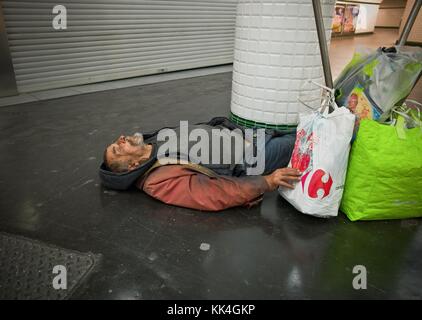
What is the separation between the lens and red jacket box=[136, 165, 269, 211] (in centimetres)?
159

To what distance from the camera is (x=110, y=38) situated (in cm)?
448

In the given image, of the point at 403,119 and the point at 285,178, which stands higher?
the point at 403,119

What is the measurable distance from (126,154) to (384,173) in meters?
1.32

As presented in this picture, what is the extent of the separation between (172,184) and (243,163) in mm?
469

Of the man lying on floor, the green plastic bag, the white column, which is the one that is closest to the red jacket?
the man lying on floor

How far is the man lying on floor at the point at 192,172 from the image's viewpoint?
62.9 inches

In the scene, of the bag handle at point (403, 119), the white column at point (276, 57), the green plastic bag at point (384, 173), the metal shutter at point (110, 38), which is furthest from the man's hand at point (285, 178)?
the metal shutter at point (110, 38)

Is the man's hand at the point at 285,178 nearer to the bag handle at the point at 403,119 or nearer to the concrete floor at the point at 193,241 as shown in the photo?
the concrete floor at the point at 193,241

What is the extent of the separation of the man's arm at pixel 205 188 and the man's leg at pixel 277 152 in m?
0.30

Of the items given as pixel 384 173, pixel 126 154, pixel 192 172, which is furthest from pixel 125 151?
pixel 384 173

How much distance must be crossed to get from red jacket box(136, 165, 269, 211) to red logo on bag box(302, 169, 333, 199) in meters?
0.23

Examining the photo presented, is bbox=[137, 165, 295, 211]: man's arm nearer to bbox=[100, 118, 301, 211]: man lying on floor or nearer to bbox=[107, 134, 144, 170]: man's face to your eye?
bbox=[100, 118, 301, 211]: man lying on floor

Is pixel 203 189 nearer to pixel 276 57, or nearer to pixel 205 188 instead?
pixel 205 188

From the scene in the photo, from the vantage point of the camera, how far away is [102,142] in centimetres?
254
